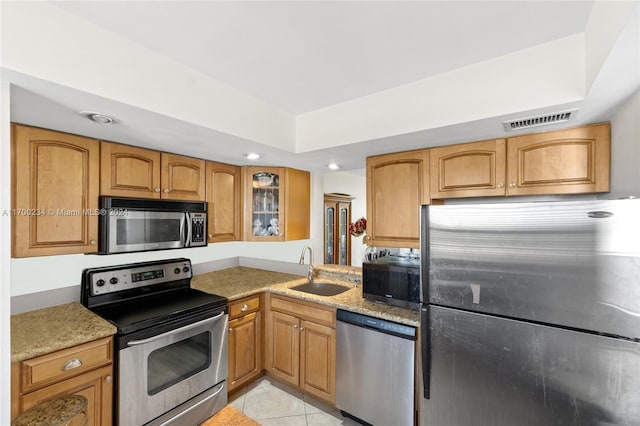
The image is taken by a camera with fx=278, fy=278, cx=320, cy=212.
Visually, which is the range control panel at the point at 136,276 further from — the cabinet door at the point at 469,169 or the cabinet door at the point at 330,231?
the cabinet door at the point at 330,231

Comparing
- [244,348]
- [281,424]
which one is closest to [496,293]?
[281,424]

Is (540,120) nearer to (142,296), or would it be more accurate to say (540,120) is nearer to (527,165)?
(527,165)

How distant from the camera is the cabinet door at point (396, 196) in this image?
2146 millimetres

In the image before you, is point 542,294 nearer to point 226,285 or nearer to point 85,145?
point 226,285

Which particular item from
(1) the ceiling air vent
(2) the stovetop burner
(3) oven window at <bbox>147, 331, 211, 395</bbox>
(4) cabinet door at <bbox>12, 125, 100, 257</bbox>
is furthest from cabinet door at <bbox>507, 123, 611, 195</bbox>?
(4) cabinet door at <bbox>12, 125, 100, 257</bbox>

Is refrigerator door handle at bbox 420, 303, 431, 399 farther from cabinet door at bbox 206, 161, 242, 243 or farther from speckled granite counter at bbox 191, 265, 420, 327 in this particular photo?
cabinet door at bbox 206, 161, 242, 243

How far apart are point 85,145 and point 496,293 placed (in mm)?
2666

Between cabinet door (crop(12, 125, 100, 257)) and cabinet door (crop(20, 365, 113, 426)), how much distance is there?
0.77 metres

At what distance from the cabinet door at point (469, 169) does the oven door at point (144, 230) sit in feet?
6.85

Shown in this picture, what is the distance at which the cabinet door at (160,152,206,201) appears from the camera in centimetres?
232

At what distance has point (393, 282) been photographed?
6.66 feet

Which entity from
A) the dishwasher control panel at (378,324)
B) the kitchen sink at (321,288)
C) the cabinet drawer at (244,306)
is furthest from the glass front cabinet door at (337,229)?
the dishwasher control panel at (378,324)

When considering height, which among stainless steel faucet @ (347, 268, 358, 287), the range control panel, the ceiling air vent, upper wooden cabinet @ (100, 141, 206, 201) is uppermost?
the ceiling air vent

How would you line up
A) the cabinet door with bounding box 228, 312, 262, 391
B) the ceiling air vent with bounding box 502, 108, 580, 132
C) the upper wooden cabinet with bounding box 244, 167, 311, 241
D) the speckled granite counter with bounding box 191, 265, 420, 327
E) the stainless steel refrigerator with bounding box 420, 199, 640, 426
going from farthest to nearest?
the upper wooden cabinet with bounding box 244, 167, 311, 241 → the cabinet door with bounding box 228, 312, 262, 391 → the speckled granite counter with bounding box 191, 265, 420, 327 → the ceiling air vent with bounding box 502, 108, 580, 132 → the stainless steel refrigerator with bounding box 420, 199, 640, 426
